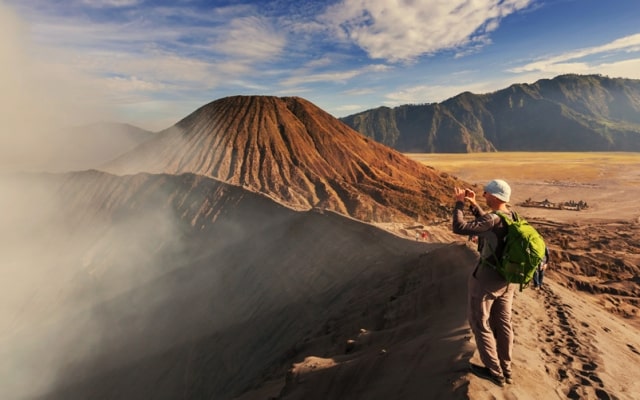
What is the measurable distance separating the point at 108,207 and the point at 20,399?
17.6m

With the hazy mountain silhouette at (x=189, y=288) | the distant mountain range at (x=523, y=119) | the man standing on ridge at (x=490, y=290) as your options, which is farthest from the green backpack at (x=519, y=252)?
the distant mountain range at (x=523, y=119)

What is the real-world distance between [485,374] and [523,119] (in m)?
179

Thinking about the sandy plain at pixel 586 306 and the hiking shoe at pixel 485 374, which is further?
the sandy plain at pixel 586 306

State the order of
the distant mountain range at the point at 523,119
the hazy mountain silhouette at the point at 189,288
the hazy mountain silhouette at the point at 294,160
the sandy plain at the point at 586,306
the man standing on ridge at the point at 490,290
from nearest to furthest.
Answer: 1. the man standing on ridge at the point at 490,290
2. the sandy plain at the point at 586,306
3. the hazy mountain silhouette at the point at 189,288
4. the hazy mountain silhouette at the point at 294,160
5. the distant mountain range at the point at 523,119

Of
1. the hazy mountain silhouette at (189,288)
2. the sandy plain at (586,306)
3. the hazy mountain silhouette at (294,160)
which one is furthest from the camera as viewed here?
the hazy mountain silhouette at (294,160)

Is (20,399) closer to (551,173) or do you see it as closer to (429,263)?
(429,263)

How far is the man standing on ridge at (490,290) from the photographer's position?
402cm

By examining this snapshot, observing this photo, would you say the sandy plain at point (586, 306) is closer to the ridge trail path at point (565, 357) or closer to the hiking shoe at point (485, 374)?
the ridge trail path at point (565, 357)

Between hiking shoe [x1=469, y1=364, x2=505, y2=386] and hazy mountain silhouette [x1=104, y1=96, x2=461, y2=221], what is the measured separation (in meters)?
29.4

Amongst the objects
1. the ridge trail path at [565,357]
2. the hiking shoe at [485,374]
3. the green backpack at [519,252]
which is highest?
the green backpack at [519,252]

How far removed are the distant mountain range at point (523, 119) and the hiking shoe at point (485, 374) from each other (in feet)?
498

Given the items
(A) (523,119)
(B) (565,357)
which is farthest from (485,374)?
(A) (523,119)

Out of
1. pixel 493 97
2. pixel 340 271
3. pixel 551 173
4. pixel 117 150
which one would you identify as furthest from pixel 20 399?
pixel 493 97

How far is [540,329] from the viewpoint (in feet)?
21.0
